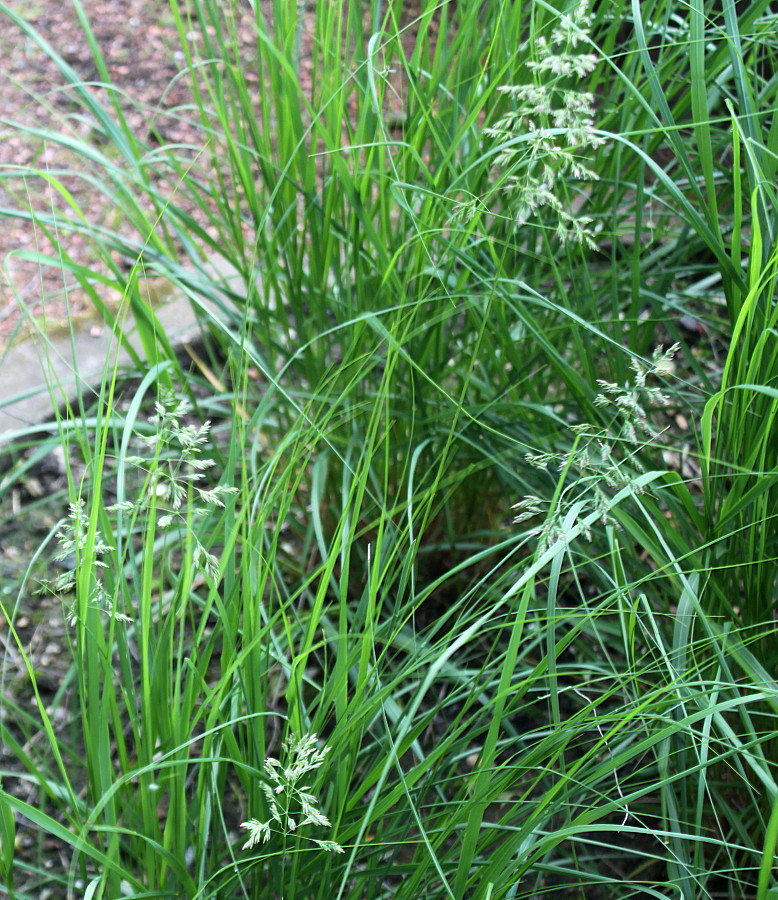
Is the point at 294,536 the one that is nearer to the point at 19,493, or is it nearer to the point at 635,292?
the point at 19,493

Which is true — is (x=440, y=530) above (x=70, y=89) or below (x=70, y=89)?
below

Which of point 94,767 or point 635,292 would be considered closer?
point 94,767

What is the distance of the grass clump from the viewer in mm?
831

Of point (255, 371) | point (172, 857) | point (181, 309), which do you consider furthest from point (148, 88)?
point (172, 857)

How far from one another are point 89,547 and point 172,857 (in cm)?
32

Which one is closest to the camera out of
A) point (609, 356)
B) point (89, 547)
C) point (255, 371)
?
point (89, 547)

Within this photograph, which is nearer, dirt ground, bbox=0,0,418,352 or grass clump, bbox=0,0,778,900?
grass clump, bbox=0,0,778,900

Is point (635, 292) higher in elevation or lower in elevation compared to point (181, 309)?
higher

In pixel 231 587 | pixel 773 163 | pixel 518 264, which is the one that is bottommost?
pixel 231 587

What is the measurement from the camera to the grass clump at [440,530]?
83cm

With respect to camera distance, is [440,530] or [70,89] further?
[70,89]

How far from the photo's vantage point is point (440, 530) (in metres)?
1.53

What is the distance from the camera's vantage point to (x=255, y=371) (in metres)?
1.91

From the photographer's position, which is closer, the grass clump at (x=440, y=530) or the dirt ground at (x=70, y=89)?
the grass clump at (x=440, y=530)
